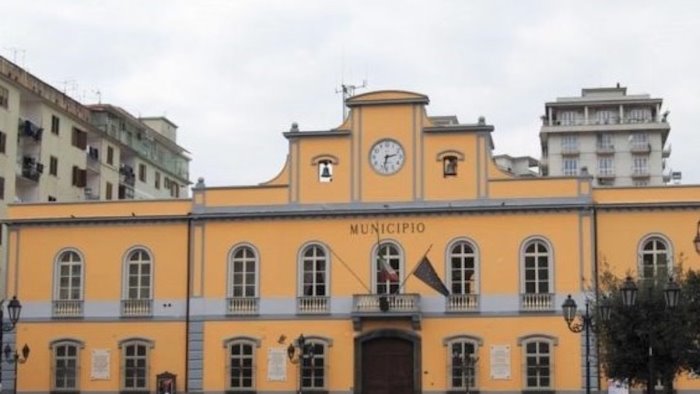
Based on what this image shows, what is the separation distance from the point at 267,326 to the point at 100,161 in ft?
78.9

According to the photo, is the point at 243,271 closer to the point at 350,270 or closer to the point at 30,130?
the point at 350,270

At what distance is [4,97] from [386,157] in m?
19.5

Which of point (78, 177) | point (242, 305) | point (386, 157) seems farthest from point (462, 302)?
point (78, 177)

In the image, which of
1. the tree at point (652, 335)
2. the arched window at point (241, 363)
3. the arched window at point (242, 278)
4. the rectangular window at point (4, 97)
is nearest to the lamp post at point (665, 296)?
the tree at point (652, 335)

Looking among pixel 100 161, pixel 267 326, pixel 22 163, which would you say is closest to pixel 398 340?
pixel 267 326

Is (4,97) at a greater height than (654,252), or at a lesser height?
greater

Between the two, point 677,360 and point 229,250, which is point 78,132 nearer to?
point 229,250

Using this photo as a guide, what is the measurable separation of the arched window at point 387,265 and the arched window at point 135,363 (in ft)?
30.9

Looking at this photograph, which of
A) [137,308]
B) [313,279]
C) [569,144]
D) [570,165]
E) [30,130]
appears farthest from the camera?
[569,144]

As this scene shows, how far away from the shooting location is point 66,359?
50.3m

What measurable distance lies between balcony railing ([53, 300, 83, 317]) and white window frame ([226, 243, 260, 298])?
20.3 feet

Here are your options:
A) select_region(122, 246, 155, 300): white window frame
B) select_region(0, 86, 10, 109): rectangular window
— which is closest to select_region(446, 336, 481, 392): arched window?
select_region(122, 246, 155, 300): white window frame

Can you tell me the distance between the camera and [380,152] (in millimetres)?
49500

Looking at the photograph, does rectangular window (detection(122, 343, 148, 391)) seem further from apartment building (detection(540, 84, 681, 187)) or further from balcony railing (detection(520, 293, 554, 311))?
apartment building (detection(540, 84, 681, 187))
